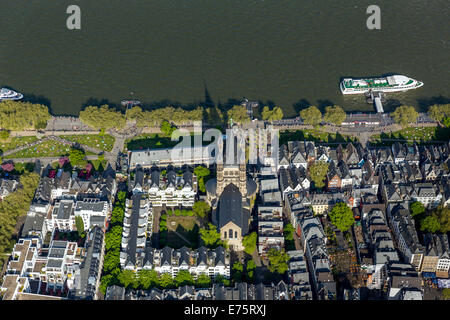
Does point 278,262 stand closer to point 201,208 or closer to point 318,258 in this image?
point 318,258

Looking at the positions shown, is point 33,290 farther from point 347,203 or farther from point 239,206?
point 347,203

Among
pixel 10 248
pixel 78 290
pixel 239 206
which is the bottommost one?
pixel 78 290

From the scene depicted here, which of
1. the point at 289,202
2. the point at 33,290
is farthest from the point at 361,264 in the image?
the point at 33,290

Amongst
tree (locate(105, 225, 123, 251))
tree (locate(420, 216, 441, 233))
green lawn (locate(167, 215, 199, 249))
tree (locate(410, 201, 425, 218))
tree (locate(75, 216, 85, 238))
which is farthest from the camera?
tree (locate(410, 201, 425, 218))

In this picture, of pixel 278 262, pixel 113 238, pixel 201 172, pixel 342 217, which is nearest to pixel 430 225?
pixel 342 217

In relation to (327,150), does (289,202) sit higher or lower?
lower

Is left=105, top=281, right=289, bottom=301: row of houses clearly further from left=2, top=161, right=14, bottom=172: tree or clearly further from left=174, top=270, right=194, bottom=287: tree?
left=2, top=161, right=14, bottom=172: tree

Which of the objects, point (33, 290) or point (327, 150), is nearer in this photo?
point (33, 290)

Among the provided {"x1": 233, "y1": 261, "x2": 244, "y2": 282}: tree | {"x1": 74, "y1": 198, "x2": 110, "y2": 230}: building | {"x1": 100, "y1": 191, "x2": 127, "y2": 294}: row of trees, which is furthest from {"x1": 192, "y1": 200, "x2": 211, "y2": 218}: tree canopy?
{"x1": 74, "y1": 198, "x2": 110, "y2": 230}: building
